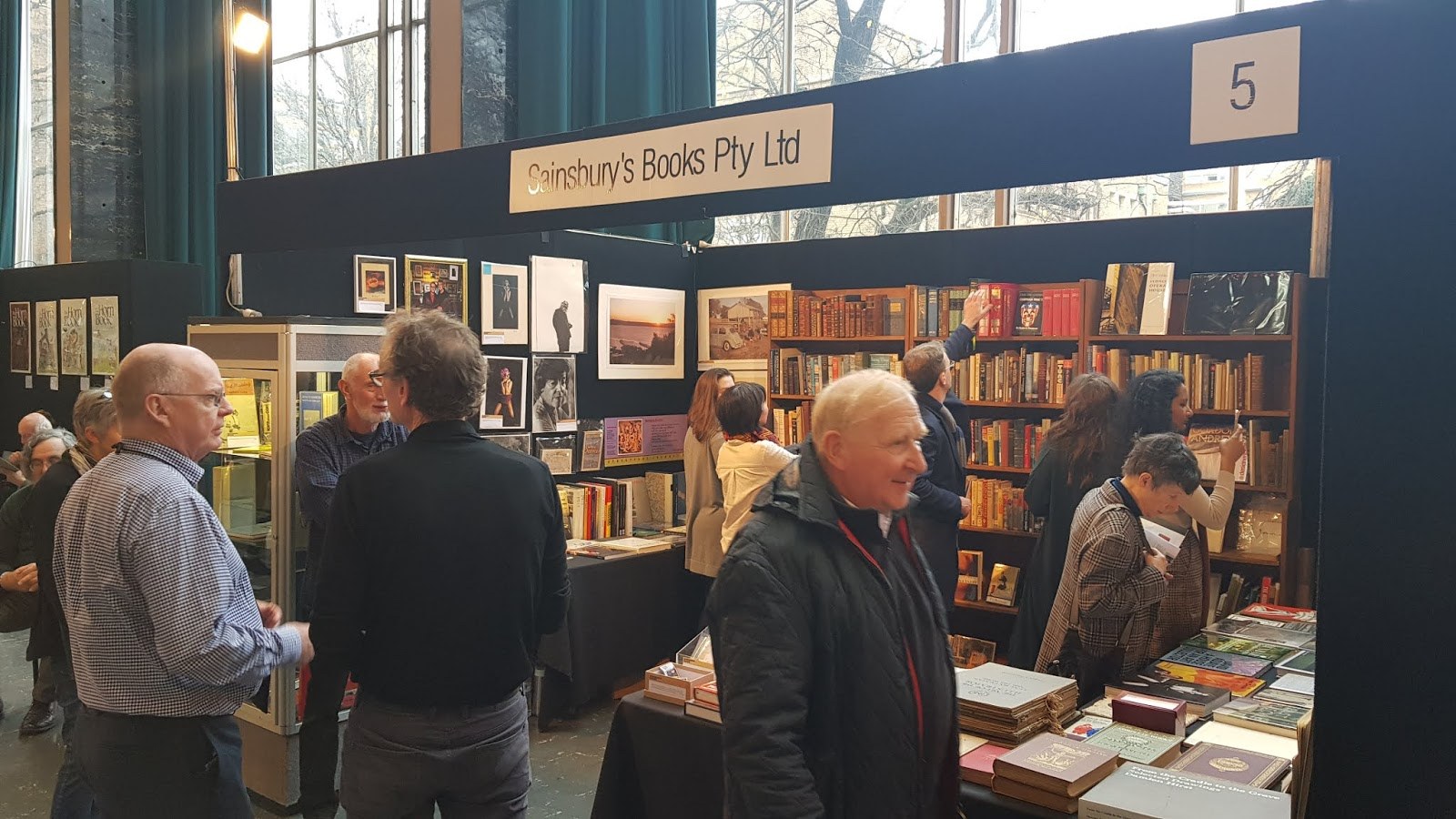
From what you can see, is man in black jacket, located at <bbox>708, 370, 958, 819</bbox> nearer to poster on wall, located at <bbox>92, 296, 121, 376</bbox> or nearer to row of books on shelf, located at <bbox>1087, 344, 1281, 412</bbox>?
row of books on shelf, located at <bbox>1087, 344, 1281, 412</bbox>

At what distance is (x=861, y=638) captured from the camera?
182 cm

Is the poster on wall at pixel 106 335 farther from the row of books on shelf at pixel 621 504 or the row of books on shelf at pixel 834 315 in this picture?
the row of books on shelf at pixel 834 315

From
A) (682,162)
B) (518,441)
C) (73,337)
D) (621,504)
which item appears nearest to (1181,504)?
(682,162)

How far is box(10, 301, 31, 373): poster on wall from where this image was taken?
28.4ft

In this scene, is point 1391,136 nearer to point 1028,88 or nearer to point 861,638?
point 1028,88

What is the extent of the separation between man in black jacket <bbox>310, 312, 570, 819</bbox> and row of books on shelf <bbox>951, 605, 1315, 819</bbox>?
3.34 feet

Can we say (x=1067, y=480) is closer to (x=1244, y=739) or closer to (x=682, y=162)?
(x=1244, y=739)

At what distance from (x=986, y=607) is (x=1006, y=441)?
90 centimetres

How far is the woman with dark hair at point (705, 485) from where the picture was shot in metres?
5.58

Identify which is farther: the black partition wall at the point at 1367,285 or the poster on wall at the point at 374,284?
the poster on wall at the point at 374,284

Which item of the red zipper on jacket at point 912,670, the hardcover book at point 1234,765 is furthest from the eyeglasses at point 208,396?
the hardcover book at point 1234,765

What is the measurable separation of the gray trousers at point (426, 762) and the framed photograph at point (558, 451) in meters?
3.73

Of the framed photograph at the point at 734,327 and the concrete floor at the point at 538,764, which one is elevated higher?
the framed photograph at the point at 734,327

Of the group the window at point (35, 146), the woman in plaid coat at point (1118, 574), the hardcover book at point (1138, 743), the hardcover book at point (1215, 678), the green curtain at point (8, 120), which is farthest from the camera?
the window at point (35, 146)
